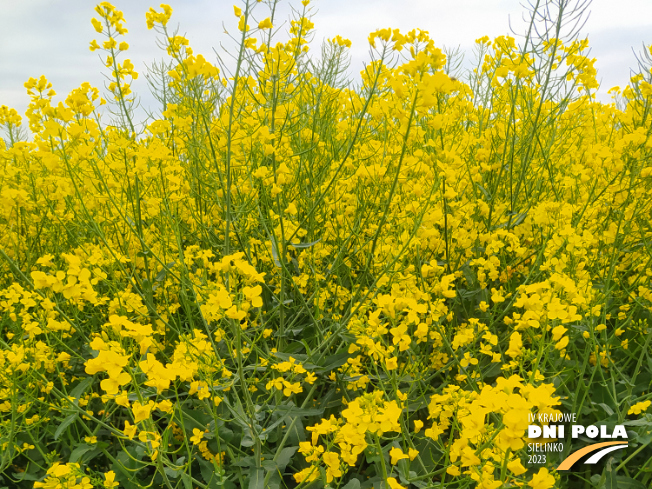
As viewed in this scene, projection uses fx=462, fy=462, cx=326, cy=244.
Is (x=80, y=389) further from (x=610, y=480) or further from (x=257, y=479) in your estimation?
(x=610, y=480)

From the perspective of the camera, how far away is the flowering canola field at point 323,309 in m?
1.52

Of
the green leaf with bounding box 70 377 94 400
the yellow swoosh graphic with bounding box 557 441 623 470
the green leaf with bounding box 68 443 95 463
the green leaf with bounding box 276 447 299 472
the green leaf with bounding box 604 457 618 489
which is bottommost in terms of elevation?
the green leaf with bounding box 604 457 618 489

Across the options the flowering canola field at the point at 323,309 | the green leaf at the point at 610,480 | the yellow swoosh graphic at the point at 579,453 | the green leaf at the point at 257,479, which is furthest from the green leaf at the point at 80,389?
the green leaf at the point at 610,480

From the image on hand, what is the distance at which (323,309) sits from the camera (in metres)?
2.56

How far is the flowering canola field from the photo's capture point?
152 cm

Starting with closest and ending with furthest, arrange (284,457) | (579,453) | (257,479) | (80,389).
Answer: (257,479)
(284,457)
(579,453)
(80,389)

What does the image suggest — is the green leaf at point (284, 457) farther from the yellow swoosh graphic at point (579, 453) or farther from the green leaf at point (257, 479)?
the yellow swoosh graphic at point (579, 453)

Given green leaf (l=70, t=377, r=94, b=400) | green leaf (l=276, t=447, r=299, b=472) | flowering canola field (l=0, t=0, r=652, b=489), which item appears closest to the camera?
flowering canola field (l=0, t=0, r=652, b=489)


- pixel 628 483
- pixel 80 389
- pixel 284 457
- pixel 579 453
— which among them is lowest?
pixel 628 483

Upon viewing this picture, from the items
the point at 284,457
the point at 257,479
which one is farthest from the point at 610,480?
the point at 257,479

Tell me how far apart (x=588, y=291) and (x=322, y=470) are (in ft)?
4.37

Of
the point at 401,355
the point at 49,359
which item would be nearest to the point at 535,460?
the point at 401,355

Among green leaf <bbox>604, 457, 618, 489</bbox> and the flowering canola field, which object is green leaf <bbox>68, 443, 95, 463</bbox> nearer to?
the flowering canola field

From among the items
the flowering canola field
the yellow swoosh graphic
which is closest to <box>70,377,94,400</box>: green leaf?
the flowering canola field
